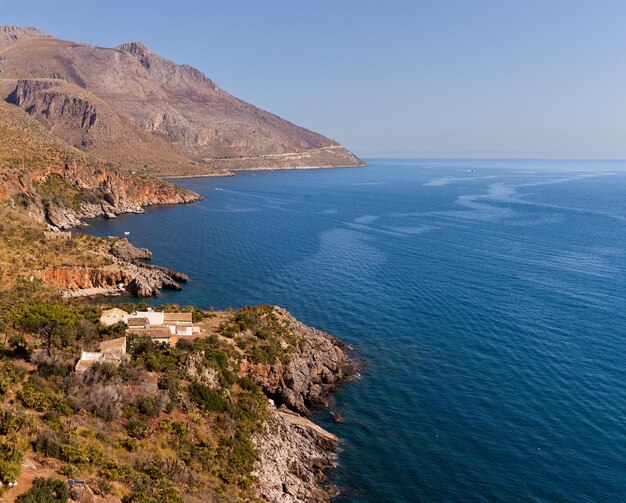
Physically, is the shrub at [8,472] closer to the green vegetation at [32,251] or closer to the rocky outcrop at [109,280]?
the green vegetation at [32,251]

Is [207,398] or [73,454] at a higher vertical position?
[73,454]

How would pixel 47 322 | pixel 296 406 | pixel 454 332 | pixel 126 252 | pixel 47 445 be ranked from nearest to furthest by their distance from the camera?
pixel 47 445 → pixel 47 322 → pixel 296 406 → pixel 454 332 → pixel 126 252

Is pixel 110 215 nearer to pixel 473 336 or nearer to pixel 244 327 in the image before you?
pixel 244 327

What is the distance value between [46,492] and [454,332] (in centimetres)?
5205

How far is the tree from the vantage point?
138ft

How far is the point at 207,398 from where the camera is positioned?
135 ft

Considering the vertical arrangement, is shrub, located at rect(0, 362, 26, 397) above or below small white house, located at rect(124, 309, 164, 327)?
above

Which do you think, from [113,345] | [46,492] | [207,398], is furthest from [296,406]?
[46,492]

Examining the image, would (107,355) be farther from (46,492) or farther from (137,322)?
(46,492)

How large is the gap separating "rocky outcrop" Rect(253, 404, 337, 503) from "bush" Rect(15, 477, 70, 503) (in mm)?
14296

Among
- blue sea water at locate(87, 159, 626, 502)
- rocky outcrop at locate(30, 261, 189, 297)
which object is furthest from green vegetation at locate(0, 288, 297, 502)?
rocky outcrop at locate(30, 261, 189, 297)

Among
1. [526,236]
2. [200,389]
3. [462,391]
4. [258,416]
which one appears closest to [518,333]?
[462,391]

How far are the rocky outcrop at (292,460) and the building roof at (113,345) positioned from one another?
45.4 ft

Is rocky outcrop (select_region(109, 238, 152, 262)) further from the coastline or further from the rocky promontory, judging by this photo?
the coastline
